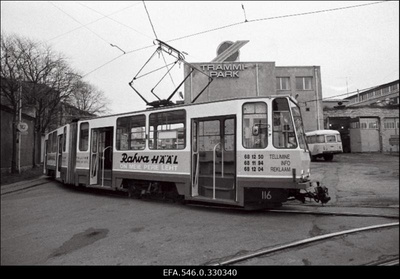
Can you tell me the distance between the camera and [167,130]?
771cm

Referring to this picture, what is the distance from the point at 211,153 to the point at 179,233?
8.41 ft

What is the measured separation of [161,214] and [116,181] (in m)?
3.03

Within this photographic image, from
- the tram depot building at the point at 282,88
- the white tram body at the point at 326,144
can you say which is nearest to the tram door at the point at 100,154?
the tram depot building at the point at 282,88

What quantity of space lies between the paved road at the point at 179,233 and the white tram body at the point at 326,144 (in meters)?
12.2

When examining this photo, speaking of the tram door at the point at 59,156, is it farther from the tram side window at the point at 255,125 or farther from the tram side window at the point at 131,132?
the tram side window at the point at 255,125

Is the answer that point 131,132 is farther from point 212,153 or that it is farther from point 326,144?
point 326,144

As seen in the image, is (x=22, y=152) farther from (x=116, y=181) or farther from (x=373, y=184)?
(x=373, y=184)

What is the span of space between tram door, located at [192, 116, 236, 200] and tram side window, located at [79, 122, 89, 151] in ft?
17.6

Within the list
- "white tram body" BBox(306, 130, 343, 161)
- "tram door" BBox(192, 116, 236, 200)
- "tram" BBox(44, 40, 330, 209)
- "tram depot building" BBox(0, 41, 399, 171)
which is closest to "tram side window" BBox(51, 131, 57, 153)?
"tram" BBox(44, 40, 330, 209)

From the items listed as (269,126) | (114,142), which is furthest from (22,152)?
(269,126)

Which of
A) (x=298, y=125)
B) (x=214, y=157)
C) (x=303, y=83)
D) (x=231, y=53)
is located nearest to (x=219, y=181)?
(x=214, y=157)

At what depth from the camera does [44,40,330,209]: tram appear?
6035mm

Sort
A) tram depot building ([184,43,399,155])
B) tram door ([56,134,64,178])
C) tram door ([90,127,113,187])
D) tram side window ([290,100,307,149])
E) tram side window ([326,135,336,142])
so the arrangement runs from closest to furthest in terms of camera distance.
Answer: tram side window ([290,100,307,149]) → tram door ([90,127,113,187]) → tram door ([56,134,64,178]) → tram side window ([326,135,336,142]) → tram depot building ([184,43,399,155])

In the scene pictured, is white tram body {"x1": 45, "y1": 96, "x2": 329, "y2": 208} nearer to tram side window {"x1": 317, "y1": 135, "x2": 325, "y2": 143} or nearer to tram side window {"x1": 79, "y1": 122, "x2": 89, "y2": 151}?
tram side window {"x1": 79, "y1": 122, "x2": 89, "y2": 151}
